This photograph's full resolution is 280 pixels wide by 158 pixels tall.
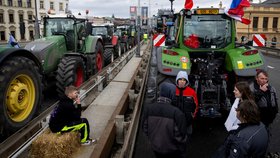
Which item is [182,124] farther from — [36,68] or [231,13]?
[231,13]

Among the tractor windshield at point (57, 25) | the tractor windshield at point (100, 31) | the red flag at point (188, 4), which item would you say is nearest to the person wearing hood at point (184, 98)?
the red flag at point (188, 4)

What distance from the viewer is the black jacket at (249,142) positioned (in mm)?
2926

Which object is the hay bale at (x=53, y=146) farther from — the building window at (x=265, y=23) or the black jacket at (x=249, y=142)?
the building window at (x=265, y=23)

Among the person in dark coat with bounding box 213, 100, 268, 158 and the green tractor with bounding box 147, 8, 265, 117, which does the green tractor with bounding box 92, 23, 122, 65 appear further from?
the person in dark coat with bounding box 213, 100, 268, 158

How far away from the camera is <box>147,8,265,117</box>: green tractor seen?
643 centimetres

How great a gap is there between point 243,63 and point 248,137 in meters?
4.12

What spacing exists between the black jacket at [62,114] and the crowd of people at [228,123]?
139cm

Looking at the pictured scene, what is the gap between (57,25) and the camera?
9969 millimetres

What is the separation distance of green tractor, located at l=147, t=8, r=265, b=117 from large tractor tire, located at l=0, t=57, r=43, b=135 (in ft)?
9.47

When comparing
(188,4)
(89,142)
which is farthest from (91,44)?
(89,142)

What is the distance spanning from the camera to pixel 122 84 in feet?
33.2

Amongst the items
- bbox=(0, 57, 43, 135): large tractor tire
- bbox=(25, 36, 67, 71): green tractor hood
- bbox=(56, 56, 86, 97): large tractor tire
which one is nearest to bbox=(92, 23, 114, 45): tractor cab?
bbox=(25, 36, 67, 71): green tractor hood

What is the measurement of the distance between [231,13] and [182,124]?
4.56 m

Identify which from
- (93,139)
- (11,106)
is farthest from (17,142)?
(93,139)
